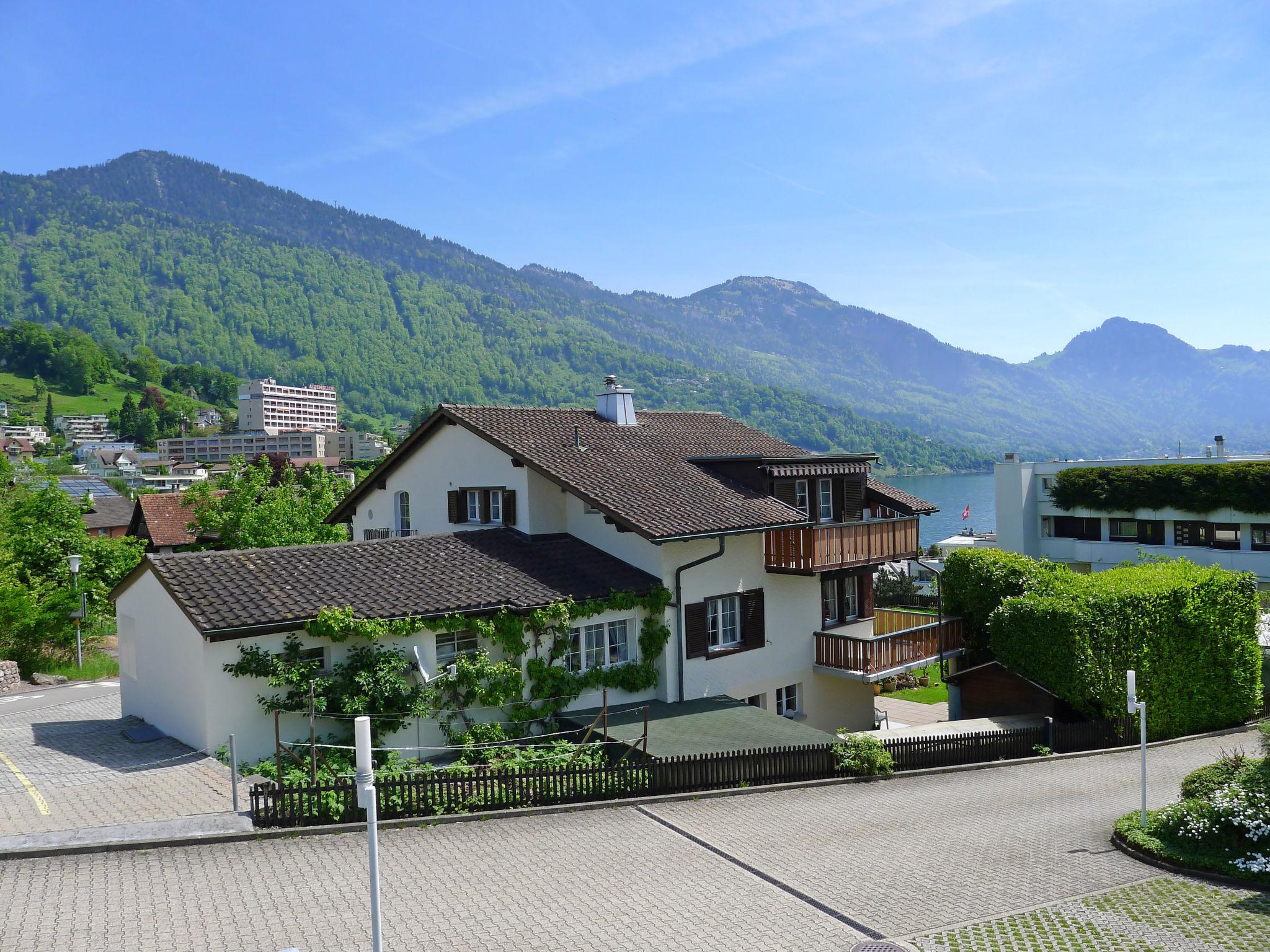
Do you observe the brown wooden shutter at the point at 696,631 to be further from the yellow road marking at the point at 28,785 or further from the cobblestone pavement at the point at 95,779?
the yellow road marking at the point at 28,785

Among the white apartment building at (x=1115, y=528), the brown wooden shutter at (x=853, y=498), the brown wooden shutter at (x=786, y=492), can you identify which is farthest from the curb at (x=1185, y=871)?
the white apartment building at (x=1115, y=528)

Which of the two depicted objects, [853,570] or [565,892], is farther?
[853,570]

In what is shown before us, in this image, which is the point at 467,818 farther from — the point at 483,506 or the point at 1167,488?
the point at 1167,488

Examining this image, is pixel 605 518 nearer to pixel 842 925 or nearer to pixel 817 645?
pixel 817 645

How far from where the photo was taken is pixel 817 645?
25047 millimetres

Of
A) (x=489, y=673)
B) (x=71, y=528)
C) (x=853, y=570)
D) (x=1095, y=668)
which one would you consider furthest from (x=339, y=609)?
(x=71, y=528)

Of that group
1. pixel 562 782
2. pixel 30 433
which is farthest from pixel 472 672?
pixel 30 433

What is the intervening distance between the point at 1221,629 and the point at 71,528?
141 ft

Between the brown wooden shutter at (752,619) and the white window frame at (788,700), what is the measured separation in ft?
6.16

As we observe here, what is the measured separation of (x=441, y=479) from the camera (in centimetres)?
2606

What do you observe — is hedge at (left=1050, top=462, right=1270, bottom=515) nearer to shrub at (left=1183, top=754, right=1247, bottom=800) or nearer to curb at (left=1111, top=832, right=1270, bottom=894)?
shrub at (left=1183, top=754, right=1247, bottom=800)

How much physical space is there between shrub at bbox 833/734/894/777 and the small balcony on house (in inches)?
219

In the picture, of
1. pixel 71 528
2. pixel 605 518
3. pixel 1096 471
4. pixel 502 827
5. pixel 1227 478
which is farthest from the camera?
pixel 1096 471

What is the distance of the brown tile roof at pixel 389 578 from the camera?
16.6 m
